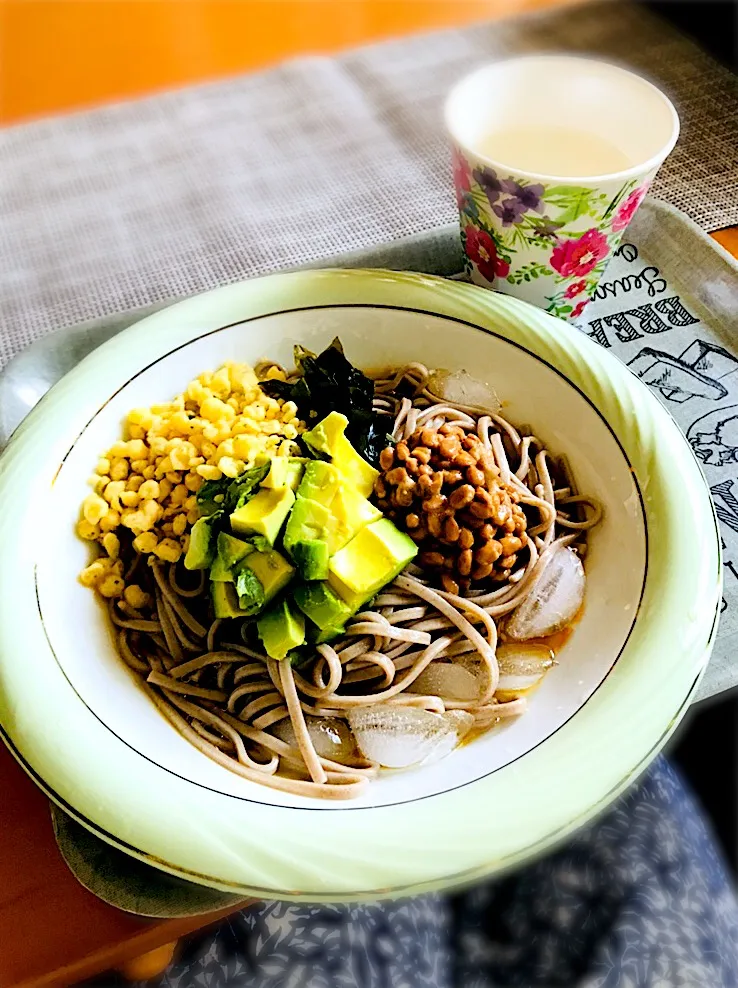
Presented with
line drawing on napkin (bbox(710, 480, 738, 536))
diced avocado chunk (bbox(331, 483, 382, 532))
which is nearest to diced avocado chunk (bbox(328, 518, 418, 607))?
diced avocado chunk (bbox(331, 483, 382, 532))

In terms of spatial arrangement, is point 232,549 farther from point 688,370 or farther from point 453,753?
point 688,370

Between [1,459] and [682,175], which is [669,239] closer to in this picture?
[682,175]

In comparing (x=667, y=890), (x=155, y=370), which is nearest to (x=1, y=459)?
(x=155, y=370)

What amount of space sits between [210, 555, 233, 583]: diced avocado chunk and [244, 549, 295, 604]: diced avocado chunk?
0.01 meters

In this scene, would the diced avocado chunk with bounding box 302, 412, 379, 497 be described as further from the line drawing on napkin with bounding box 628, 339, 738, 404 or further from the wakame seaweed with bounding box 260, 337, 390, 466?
the line drawing on napkin with bounding box 628, 339, 738, 404

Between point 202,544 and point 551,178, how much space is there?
59cm

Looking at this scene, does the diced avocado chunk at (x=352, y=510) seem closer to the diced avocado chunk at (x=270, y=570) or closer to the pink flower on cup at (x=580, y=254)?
the diced avocado chunk at (x=270, y=570)

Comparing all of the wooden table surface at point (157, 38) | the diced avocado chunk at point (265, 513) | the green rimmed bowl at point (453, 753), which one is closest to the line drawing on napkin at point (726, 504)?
the green rimmed bowl at point (453, 753)

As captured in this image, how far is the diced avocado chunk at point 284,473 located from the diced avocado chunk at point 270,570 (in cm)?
8

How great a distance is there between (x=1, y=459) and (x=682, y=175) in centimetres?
122

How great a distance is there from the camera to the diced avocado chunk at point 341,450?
97 cm

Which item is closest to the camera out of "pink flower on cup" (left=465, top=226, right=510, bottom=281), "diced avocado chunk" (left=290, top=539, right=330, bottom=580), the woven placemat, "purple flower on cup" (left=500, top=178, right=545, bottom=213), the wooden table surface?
"diced avocado chunk" (left=290, top=539, right=330, bottom=580)

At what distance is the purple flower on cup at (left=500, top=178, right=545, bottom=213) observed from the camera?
3.31 feet

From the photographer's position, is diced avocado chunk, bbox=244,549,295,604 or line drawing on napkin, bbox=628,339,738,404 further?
line drawing on napkin, bbox=628,339,738,404
